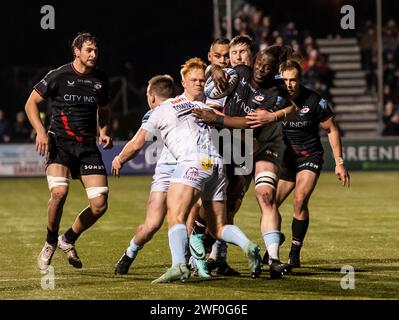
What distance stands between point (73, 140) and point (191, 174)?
2.16 metres

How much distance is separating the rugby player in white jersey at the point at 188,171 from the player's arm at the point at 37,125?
58.7 inches

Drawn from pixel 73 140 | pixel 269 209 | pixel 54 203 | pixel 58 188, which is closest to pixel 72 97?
pixel 73 140

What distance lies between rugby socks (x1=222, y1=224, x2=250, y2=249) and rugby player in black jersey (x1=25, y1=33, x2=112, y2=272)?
5.91 feet


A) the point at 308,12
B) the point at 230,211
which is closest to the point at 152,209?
the point at 230,211

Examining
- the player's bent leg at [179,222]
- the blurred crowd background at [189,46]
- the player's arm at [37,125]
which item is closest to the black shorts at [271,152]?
the player's bent leg at [179,222]

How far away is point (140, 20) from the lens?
3700 cm

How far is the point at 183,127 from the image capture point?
36.2 feet

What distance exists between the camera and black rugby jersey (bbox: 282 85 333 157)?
12938mm

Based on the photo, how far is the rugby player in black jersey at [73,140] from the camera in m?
12.5

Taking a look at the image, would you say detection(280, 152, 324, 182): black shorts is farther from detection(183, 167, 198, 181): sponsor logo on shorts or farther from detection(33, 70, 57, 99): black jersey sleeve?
detection(33, 70, 57, 99): black jersey sleeve

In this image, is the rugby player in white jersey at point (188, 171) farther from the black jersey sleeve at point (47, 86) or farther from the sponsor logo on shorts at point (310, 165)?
the sponsor logo on shorts at point (310, 165)

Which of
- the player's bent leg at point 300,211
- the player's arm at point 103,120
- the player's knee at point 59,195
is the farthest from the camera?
the player's arm at point 103,120

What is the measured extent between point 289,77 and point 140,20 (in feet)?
81.4
